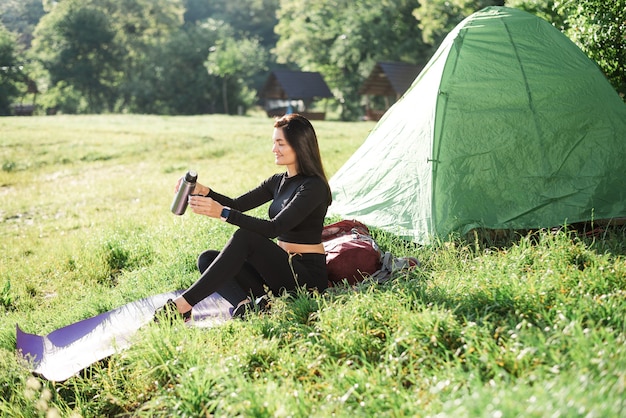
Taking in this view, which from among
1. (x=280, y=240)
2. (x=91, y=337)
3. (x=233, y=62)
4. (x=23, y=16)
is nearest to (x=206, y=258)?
(x=280, y=240)

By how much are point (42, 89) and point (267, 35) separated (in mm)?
26072

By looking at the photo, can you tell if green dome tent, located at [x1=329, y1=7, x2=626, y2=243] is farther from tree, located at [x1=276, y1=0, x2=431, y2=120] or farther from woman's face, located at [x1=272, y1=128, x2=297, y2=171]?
tree, located at [x1=276, y1=0, x2=431, y2=120]

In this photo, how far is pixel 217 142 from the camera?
21.0 metres

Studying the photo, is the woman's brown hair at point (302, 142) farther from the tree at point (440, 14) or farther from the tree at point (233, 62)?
the tree at point (233, 62)

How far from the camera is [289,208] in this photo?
15.1 feet

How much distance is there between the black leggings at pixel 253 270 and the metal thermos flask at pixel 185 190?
0.43m

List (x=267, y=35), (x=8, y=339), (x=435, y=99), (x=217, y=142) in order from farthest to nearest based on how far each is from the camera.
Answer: (x=267, y=35)
(x=217, y=142)
(x=435, y=99)
(x=8, y=339)

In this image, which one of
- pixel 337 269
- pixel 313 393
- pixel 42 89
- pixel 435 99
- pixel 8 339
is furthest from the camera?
pixel 42 89

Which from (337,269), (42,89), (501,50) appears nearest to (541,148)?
(501,50)

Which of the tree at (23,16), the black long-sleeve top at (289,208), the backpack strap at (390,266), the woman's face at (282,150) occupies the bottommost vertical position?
the backpack strap at (390,266)

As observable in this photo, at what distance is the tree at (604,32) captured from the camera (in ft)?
25.5

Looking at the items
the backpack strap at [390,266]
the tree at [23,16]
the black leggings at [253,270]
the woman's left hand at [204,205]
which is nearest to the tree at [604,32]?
the backpack strap at [390,266]

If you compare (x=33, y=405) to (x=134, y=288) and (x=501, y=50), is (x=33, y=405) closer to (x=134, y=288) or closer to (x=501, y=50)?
(x=134, y=288)

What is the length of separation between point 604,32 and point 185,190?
5889 mm
